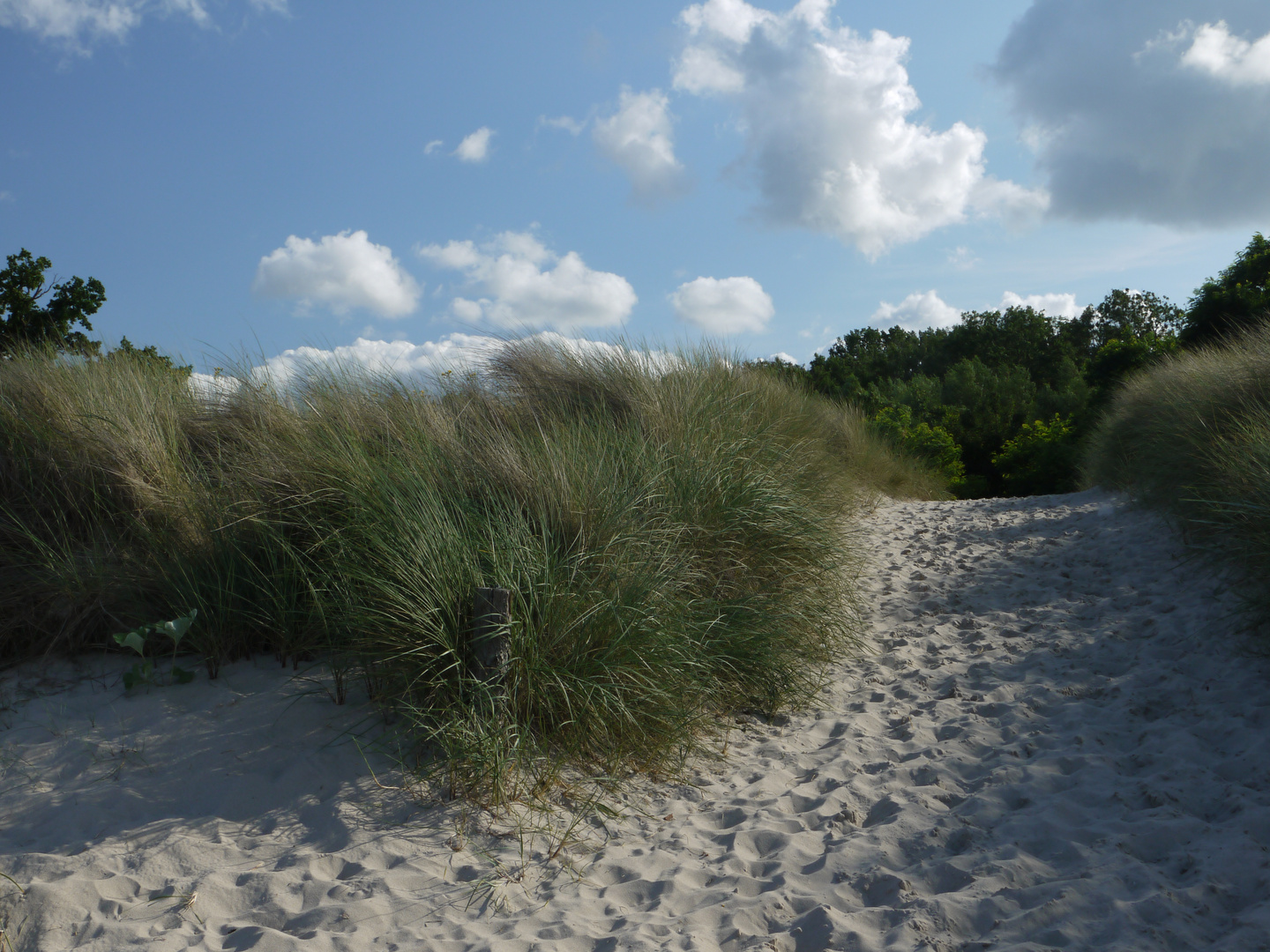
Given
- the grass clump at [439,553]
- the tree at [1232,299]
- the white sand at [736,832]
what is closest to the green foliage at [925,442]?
→ the tree at [1232,299]

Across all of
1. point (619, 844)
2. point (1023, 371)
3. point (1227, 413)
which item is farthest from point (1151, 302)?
point (619, 844)

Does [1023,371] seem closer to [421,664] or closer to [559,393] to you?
[559,393]

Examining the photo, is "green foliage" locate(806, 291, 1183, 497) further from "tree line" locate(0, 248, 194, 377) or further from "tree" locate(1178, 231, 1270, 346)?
"tree line" locate(0, 248, 194, 377)

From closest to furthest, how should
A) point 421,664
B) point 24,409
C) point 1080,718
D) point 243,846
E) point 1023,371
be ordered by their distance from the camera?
point 243,846, point 421,664, point 1080,718, point 24,409, point 1023,371

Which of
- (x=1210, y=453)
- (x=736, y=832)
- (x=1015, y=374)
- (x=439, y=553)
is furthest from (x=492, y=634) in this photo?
(x=1015, y=374)

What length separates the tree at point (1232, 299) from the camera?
14430 mm

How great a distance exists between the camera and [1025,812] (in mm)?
3213

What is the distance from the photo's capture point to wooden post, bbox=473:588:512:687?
3.33m

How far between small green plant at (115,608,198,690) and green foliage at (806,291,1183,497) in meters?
13.8

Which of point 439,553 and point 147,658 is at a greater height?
point 439,553

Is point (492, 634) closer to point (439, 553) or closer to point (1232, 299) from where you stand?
point (439, 553)

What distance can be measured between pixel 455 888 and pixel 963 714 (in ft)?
10.1

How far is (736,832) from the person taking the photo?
10.6ft

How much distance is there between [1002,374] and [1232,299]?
11690mm
